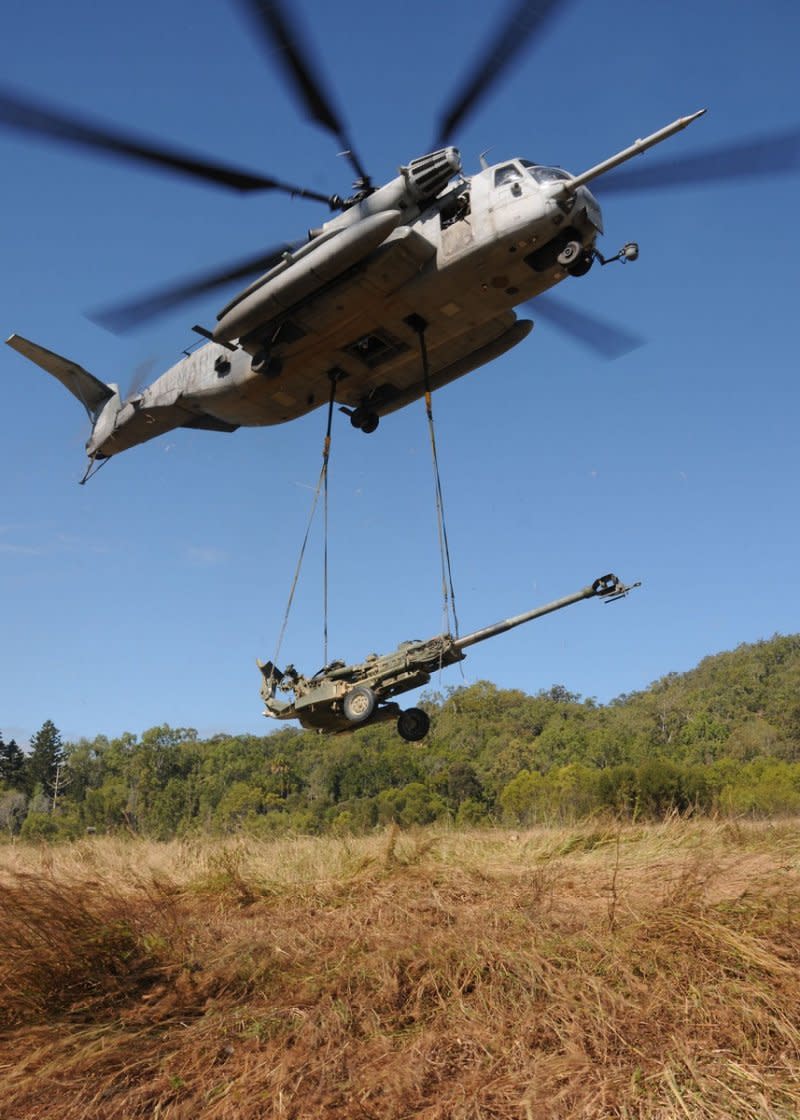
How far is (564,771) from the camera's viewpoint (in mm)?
56312

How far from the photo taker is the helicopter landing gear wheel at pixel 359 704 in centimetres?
1198

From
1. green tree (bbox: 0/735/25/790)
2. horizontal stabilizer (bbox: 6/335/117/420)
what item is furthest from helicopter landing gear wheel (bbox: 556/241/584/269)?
green tree (bbox: 0/735/25/790)

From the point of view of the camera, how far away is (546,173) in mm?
11047

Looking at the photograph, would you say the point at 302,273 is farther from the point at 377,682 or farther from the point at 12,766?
the point at 12,766

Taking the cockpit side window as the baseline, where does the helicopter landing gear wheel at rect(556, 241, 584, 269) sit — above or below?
below

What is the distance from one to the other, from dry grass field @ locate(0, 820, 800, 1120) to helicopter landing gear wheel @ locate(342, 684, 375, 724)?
468 cm

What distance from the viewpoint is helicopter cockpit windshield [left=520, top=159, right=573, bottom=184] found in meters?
10.9

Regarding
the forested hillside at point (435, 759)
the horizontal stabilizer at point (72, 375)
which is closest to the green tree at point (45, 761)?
the forested hillside at point (435, 759)

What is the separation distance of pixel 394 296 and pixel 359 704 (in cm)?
638

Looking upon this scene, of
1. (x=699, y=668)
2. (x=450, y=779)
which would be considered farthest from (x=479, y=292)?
(x=699, y=668)

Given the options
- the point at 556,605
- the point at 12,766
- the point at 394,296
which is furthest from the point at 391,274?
the point at 12,766

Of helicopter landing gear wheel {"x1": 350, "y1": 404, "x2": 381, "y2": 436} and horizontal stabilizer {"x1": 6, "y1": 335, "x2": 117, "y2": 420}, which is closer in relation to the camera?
helicopter landing gear wheel {"x1": 350, "y1": 404, "x2": 381, "y2": 436}

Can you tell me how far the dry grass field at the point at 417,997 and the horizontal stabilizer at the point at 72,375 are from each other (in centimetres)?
1281

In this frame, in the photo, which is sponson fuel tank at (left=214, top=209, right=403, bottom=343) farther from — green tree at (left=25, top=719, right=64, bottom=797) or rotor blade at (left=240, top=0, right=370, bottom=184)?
green tree at (left=25, top=719, right=64, bottom=797)
